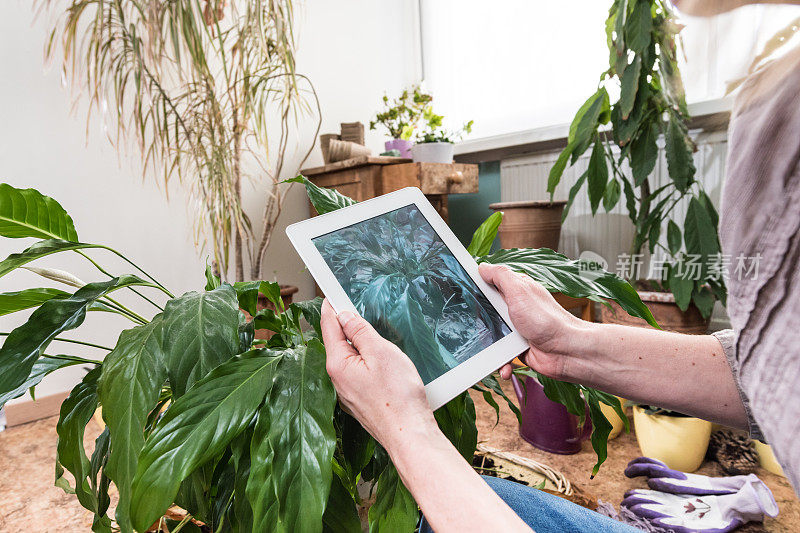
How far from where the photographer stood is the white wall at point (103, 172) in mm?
1566

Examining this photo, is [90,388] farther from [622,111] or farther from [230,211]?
[622,111]

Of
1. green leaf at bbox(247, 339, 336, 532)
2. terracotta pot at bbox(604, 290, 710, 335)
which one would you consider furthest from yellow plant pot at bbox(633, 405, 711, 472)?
green leaf at bbox(247, 339, 336, 532)

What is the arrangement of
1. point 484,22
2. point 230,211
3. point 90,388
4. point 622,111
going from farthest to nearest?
point 484,22 → point 230,211 → point 622,111 → point 90,388

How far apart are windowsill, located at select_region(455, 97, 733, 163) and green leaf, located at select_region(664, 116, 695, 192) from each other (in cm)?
34

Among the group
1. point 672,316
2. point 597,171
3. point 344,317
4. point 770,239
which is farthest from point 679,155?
point 344,317

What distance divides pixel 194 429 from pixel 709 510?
1.09m

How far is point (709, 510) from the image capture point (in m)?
1.00

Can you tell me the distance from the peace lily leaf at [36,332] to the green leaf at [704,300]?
1.39 meters

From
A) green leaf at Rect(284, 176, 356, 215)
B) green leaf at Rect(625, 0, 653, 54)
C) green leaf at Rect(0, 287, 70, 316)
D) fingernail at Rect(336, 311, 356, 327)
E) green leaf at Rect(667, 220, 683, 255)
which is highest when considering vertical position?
green leaf at Rect(625, 0, 653, 54)

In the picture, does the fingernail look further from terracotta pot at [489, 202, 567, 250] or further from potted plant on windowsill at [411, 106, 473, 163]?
potted plant on windowsill at [411, 106, 473, 163]

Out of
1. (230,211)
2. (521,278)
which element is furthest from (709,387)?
(230,211)

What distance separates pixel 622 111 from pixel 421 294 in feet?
3.75

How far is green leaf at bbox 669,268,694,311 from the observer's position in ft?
4.20

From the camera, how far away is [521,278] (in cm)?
Answer: 55
